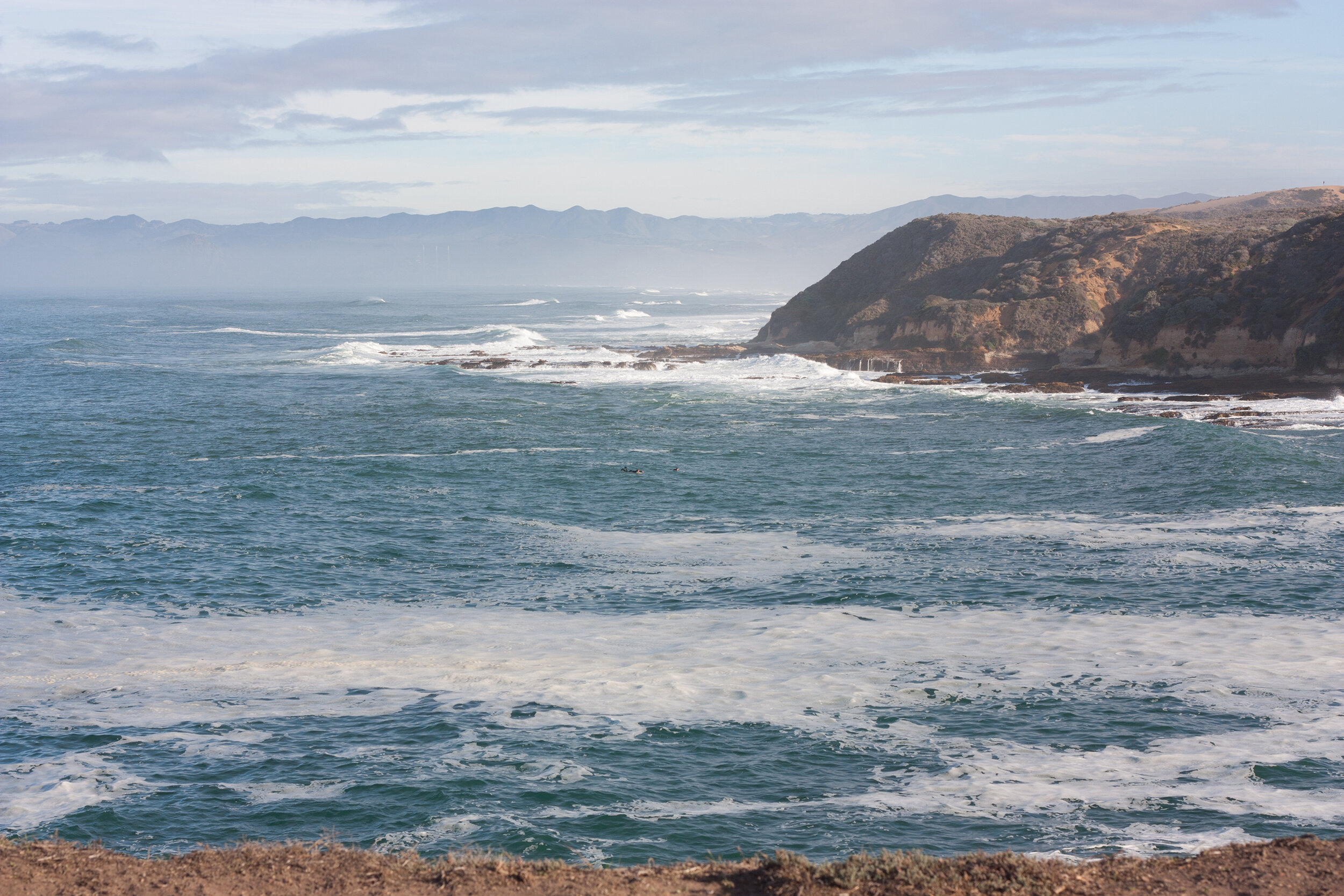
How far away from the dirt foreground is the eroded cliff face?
38383 mm

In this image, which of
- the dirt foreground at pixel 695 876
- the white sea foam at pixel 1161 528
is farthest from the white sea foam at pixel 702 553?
the dirt foreground at pixel 695 876

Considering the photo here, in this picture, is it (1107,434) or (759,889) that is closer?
(759,889)

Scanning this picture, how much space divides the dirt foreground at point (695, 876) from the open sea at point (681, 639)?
4.39ft

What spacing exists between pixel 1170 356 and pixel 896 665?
37.4 meters

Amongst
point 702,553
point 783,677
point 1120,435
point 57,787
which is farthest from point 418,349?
point 57,787

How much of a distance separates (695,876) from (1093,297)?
2169 inches

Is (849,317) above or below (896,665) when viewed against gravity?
above

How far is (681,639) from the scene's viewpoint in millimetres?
14250

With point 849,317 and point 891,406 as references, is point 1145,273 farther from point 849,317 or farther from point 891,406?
point 891,406

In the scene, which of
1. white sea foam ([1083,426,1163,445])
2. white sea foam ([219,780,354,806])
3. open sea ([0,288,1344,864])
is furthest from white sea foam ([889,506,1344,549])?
white sea foam ([219,780,354,806])

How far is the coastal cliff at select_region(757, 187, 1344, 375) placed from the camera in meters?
41.5

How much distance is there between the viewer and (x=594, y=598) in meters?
16.3

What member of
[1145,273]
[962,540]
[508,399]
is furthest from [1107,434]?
[1145,273]

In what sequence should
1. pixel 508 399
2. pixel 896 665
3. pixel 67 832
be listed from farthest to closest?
pixel 508 399 < pixel 896 665 < pixel 67 832
